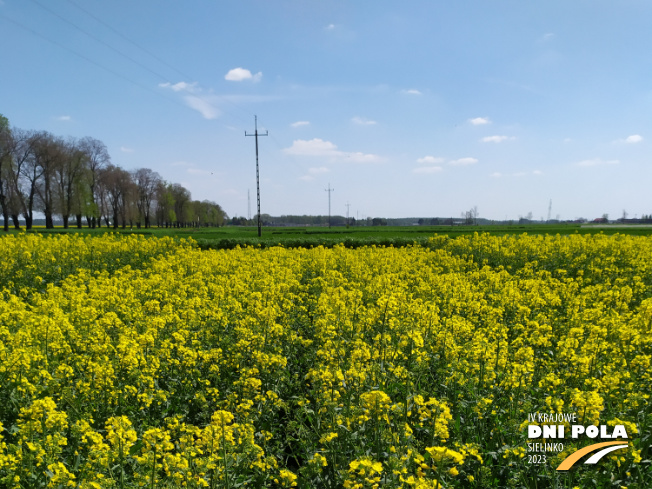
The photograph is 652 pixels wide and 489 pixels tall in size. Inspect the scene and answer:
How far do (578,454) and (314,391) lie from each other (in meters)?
2.68

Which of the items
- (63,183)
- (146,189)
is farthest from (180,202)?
(63,183)

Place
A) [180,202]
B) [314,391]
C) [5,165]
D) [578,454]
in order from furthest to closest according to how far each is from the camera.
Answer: [180,202]
[5,165]
[314,391]
[578,454]

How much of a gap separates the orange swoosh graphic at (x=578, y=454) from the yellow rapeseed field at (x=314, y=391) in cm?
11

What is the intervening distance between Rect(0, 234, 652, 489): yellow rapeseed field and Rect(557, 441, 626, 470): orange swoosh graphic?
0.11m

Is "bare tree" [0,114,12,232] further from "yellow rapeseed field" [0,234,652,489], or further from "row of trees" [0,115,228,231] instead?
"yellow rapeseed field" [0,234,652,489]

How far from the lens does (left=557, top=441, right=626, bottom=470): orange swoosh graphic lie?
3.59 metres

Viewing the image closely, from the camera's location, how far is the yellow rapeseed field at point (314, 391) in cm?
337

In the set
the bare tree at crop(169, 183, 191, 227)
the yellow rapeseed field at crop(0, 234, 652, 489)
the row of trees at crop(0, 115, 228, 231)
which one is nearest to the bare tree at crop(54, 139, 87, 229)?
the row of trees at crop(0, 115, 228, 231)

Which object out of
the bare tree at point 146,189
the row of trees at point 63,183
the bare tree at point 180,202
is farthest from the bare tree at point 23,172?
the bare tree at point 180,202

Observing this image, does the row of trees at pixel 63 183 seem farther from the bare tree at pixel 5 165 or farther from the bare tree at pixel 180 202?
the bare tree at pixel 180 202

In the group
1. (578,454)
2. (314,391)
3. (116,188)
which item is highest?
(116,188)

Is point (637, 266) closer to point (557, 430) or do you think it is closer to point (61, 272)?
point (557, 430)

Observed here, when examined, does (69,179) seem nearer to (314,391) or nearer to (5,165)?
(5,165)

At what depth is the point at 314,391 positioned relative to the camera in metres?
4.49
